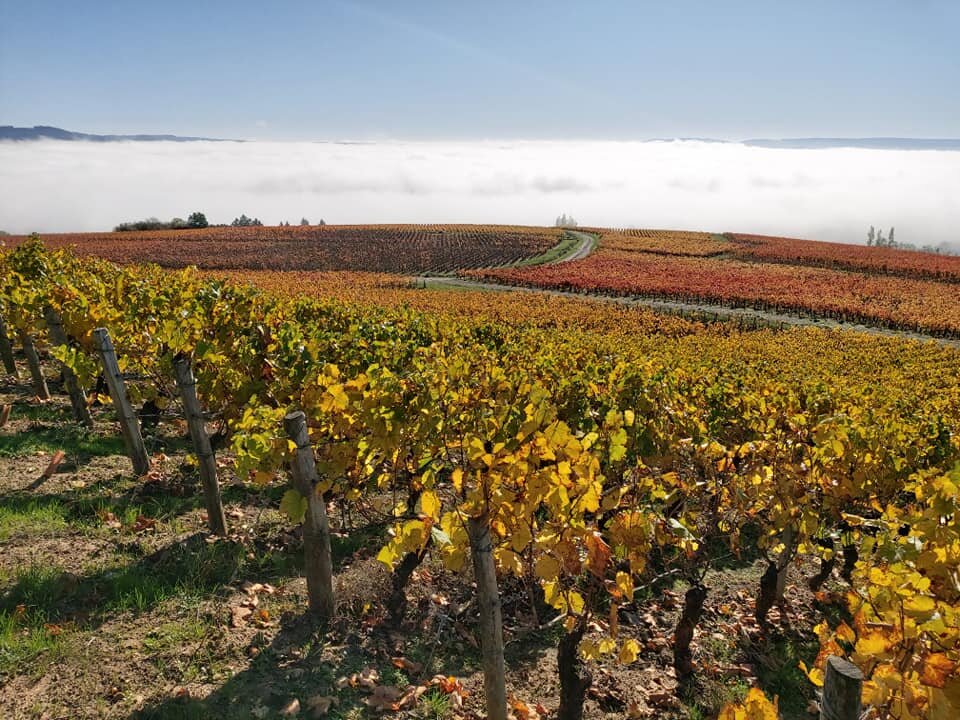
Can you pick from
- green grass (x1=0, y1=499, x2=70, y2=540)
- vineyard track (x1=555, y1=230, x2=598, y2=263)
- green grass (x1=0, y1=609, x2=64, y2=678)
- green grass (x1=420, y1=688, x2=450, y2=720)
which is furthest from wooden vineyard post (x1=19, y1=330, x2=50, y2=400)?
vineyard track (x1=555, y1=230, x2=598, y2=263)

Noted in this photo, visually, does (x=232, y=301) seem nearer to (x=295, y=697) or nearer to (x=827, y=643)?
(x=295, y=697)

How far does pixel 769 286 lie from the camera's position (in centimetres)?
5050

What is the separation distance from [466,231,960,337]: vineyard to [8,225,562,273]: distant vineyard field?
48.7 feet

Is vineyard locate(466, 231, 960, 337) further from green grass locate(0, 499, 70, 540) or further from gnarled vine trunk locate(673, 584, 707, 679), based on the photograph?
green grass locate(0, 499, 70, 540)

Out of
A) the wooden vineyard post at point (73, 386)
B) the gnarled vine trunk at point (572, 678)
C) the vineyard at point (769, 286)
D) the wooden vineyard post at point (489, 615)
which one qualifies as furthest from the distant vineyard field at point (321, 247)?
the wooden vineyard post at point (489, 615)

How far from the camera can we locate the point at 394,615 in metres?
5.18

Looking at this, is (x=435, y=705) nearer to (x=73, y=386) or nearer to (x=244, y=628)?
(x=244, y=628)

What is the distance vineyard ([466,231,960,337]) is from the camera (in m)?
41.1

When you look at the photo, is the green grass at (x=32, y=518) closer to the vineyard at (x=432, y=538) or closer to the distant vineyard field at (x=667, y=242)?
the vineyard at (x=432, y=538)

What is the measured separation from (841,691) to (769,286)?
182 feet

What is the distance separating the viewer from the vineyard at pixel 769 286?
4109 centimetres

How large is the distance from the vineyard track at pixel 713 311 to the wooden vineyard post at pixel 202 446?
3808cm

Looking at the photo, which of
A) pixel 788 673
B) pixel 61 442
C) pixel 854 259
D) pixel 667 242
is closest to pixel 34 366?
pixel 61 442

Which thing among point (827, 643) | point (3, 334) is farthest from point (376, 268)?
point (827, 643)
